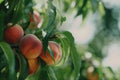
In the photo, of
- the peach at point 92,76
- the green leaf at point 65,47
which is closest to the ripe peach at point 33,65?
the green leaf at point 65,47

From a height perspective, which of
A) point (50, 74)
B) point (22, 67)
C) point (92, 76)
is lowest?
point (92, 76)

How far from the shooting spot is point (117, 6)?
11.1 meters

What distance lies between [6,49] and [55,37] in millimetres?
273

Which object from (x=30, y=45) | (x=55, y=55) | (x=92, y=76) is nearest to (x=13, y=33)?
(x=30, y=45)

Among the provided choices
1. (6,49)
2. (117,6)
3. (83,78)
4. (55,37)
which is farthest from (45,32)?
(117,6)

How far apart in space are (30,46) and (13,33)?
8cm

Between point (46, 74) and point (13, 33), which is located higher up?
point (13, 33)

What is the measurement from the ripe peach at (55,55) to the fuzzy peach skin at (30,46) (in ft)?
0.09

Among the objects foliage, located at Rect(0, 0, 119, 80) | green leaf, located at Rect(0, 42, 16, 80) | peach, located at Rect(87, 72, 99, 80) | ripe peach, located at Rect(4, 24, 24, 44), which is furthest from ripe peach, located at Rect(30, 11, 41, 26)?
peach, located at Rect(87, 72, 99, 80)

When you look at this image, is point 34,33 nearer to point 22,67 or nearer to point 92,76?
point 22,67

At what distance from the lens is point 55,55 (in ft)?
5.67

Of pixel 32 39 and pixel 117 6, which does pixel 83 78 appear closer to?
pixel 32 39

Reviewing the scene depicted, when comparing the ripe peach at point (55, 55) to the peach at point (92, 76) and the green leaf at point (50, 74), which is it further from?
the peach at point (92, 76)

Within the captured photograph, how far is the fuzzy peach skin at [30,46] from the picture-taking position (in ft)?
5.42
